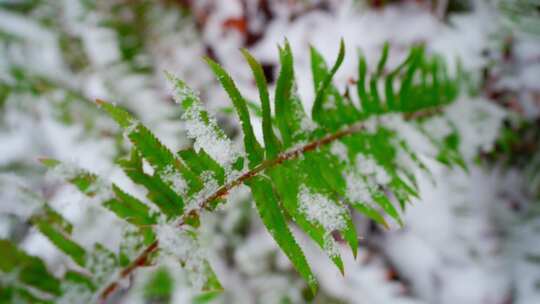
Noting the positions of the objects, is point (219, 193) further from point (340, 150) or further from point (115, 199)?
point (340, 150)

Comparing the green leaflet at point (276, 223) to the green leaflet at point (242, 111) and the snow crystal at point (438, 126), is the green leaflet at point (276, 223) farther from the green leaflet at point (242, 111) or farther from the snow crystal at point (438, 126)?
the snow crystal at point (438, 126)

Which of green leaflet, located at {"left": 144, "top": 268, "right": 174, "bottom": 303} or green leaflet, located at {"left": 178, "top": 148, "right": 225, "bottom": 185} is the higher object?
green leaflet, located at {"left": 144, "top": 268, "right": 174, "bottom": 303}

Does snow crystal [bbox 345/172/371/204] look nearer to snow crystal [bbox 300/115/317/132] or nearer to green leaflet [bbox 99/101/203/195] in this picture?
snow crystal [bbox 300/115/317/132]

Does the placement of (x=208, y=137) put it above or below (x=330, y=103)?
below

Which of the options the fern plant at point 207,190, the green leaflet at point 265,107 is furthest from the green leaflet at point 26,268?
the green leaflet at point 265,107

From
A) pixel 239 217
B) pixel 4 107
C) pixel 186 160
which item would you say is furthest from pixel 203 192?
pixel 4 107

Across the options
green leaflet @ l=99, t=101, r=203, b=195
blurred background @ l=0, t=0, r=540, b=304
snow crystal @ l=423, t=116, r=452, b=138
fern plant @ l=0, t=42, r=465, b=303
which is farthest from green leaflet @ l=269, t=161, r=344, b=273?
blurred background @ l=0, t=0, r=540, b=304

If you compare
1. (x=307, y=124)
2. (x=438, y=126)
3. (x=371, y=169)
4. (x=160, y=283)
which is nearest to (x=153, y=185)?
(x=307, y=124)
